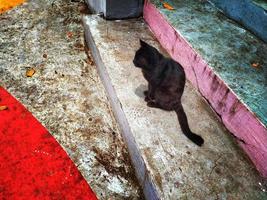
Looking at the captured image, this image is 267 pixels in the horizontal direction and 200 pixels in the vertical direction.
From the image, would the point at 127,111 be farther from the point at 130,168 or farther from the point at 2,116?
the point at 2,116

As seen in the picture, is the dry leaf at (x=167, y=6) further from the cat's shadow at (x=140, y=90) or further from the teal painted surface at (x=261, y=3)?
the cat's shadow at (x=140, y=90)

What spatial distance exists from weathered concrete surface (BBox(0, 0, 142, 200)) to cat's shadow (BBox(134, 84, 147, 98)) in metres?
0.47

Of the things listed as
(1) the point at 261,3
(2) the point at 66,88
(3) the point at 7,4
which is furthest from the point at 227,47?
(3) the point at 7,4

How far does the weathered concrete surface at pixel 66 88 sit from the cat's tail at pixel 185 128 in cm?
65

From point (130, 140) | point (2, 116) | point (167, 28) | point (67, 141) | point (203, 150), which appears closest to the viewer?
point (203, 150)

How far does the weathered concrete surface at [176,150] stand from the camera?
2270 millimetres

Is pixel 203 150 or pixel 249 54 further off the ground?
pixel 249 54

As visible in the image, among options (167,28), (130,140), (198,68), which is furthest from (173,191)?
(167,28)

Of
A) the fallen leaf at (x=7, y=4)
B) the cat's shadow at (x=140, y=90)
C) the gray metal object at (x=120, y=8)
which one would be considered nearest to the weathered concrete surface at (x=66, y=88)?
the fallen leaf at (x=7, y=4)

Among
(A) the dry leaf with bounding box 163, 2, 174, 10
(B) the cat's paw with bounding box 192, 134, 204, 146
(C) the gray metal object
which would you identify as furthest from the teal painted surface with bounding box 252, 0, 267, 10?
(B) the cat's paw with bounding box 192, 134, 204, 146

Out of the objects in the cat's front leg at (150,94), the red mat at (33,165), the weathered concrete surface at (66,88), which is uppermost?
the cat's front leg at (150,94)

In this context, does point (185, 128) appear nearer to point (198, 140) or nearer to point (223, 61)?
point (198, 140)

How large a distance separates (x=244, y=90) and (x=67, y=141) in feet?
6.04

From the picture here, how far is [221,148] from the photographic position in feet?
8.40
